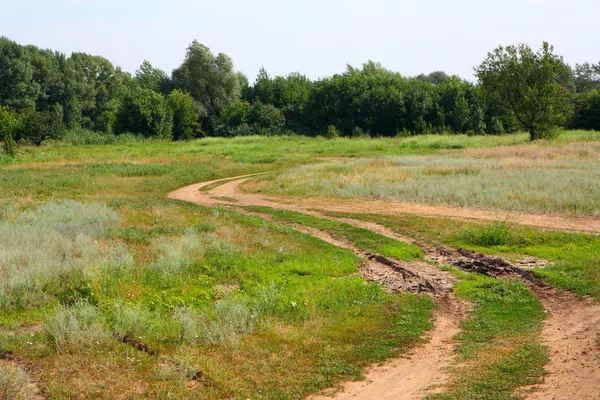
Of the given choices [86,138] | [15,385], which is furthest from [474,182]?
[86,138]

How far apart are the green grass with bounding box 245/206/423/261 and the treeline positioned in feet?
157

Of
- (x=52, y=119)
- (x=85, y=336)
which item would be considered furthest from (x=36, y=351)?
(x=52, y=119)

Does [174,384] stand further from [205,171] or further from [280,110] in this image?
[280,110]

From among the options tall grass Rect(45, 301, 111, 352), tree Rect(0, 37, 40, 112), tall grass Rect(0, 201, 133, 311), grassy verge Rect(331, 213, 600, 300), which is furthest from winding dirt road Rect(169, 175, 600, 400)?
tree Rect(0, 37, 40, 112)

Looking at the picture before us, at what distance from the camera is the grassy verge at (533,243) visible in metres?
11.7

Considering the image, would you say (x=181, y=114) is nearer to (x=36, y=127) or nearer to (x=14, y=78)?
(x=36, y=127)

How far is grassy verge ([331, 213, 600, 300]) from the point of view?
11.7m

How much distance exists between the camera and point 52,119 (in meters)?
61.9

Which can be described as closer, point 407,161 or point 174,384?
point 174,384

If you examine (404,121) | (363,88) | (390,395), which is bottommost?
(390,395)

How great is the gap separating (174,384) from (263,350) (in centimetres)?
158

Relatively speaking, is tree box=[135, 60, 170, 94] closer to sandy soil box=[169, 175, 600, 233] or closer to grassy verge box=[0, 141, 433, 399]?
sandy soil box=[169, 175, 600, 233]

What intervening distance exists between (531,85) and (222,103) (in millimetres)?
47646

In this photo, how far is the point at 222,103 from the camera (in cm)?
8619
